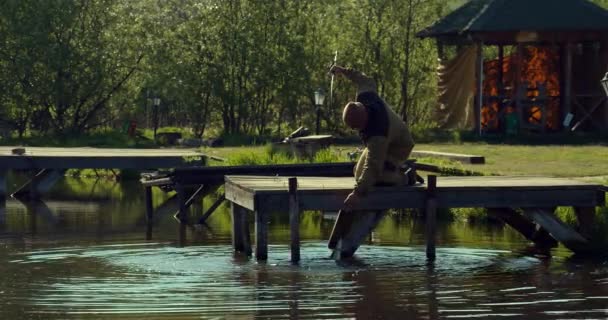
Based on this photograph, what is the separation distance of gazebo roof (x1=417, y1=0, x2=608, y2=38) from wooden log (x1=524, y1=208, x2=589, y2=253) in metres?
23.2

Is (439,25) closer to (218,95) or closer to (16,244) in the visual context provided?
(218,95)

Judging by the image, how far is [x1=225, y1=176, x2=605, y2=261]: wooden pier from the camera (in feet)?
61.2

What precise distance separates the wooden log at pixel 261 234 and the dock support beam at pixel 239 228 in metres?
1.01

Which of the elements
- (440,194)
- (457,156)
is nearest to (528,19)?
(457,156)

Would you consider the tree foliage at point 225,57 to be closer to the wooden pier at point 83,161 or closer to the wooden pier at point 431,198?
the wooden pier at point 83,161

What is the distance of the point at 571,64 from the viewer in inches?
1743

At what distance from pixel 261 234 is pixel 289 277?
4.79 feet

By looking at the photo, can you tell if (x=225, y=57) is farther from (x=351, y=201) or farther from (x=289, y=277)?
(x=289, y=277)

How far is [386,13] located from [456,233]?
106 feet

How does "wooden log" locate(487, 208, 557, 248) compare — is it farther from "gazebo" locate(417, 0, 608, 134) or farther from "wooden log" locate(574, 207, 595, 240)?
"gazebo" locate(417, 0, 608, 134)

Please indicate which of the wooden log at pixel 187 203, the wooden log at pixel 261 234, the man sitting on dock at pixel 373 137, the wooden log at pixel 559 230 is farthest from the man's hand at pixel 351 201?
the wooden log at pixel 187 203

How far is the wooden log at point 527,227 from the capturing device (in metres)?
21.5

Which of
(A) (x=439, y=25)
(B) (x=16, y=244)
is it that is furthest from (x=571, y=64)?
(B) (x=16, y=244)

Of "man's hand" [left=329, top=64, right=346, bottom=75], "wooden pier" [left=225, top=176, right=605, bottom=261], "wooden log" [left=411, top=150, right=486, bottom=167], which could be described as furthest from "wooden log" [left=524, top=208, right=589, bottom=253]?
"wooden log" [left=411, top=150, right=486, bottom=167]
